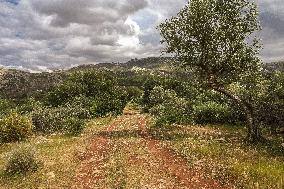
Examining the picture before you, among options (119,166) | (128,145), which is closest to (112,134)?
(128,145)

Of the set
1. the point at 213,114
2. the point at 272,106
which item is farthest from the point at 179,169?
the point at 213,114

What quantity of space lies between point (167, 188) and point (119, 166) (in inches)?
239

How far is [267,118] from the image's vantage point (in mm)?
43531

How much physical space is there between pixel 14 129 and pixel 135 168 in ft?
70.2

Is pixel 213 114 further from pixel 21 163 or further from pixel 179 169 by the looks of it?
pixel 21 163

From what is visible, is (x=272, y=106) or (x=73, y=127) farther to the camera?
(x=73, y=127)

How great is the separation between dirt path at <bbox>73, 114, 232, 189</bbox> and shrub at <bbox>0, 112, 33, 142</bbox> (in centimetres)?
1054

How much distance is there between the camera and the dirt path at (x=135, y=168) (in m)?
23.8

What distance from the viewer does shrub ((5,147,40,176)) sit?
1142 inches

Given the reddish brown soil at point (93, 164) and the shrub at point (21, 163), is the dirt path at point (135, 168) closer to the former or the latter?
the reddish brown soil at point (93, 164)

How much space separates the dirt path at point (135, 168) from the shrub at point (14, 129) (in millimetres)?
10542

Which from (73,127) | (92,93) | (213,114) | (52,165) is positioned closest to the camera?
(52,165)

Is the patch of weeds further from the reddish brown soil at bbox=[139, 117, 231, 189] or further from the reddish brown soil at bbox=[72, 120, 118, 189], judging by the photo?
the reddish brown soil at bbox=[139, 117, 231, 189]

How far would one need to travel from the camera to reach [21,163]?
95.5 feet
